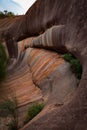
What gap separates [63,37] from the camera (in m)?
10.2

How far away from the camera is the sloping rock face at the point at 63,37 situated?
18.1 feet

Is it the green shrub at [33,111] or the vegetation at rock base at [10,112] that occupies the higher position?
the green shrub at [33,111]

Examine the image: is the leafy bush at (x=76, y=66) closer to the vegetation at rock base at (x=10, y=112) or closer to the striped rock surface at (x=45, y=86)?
the striped rock surface at (x=45, y=86)

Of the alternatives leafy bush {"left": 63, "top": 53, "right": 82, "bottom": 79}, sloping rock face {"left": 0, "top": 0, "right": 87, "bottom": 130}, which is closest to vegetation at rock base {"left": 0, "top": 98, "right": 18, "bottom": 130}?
sloping rock face {"left": 0, "top": 0, "right": 87, "bottom": 130}

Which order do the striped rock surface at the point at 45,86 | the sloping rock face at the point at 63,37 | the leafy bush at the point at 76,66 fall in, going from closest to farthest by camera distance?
the sloping rock face at the point at 63,37
the striped rock surface at the point at 45,86
the leafy bush at the point at 76,66

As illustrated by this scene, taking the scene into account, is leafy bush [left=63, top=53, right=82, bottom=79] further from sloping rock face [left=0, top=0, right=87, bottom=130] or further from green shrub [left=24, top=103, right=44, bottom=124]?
green shrub [left=24, top=103, right=44, bottom=124]

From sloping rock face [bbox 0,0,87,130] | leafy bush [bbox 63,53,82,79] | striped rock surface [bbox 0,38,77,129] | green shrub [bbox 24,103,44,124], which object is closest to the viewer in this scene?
sloping rock face [bbox 0,0,87,130]

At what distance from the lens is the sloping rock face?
5.51 meters

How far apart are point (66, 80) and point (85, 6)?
8.46ft

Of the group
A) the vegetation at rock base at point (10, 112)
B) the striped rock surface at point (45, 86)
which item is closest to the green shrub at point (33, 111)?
the striped rock surface at point (45, 86)

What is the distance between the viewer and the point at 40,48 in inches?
587

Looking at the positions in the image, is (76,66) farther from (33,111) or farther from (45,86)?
(33,111)

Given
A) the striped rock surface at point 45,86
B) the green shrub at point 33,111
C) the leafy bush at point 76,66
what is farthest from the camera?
the leafy bush at point 76,66

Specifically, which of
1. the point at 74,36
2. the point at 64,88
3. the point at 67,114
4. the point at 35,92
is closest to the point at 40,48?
the point at 35,92
